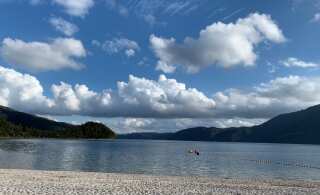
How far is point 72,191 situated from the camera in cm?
3200

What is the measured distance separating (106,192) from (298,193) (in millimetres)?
15947

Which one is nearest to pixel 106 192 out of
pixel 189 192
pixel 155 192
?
pixel 155 192

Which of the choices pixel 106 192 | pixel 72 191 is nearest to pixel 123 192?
pixel 106 192

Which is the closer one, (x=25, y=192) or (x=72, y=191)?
(x=25, y=192)

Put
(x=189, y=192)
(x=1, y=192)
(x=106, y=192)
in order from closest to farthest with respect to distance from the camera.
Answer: (x=1, y=192)
(x=106, y=192)
(x=189, y=192)

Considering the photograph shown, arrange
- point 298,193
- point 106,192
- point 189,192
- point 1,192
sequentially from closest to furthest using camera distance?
point 1,192
point 106,192
point 189,192
point 298,193

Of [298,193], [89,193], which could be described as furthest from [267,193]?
[89,193]

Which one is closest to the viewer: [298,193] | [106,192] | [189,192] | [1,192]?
[1,192]

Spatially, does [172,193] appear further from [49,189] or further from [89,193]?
[49,189]

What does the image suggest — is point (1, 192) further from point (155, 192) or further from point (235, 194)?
point (235, 194)

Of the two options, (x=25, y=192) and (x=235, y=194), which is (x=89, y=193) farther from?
(x=235, y=194)

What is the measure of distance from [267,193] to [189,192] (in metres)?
6.62

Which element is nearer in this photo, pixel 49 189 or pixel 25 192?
pixel 25 192

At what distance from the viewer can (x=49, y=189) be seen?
3269 centimetres
